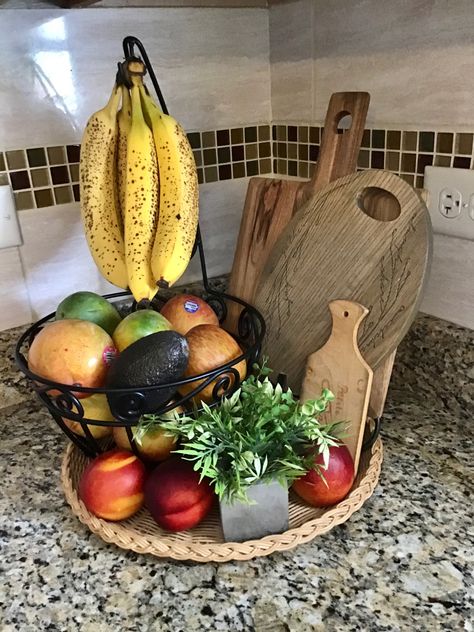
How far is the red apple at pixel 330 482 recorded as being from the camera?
0.64 meters

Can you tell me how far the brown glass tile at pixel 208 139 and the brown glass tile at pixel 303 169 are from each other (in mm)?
152

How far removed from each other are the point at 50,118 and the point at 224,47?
12.4 inches

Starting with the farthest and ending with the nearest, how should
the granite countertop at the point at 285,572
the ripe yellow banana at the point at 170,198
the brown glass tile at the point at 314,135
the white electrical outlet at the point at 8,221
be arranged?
the brown glass tile at the point at 314,135
the white electrical outlet at the point at 8,221
the ripe yellow banana at the point at 170,198
the granite countertop at the point at 285,572

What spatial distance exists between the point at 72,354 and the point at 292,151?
58 centimetres

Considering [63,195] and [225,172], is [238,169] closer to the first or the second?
[225,172]

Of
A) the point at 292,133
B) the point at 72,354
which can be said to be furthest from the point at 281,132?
the point at 72,354

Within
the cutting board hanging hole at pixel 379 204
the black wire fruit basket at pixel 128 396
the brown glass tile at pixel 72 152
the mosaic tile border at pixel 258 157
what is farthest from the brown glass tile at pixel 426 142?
the brown glass tile at pixel 72 152

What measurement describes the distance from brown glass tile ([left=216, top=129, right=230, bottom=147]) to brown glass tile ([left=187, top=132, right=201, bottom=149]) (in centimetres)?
4

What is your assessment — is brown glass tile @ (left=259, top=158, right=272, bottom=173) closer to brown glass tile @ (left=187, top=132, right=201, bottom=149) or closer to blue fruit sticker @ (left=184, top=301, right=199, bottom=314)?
brown glass tile @ (left=187, top=132, right=201, bottom=149)

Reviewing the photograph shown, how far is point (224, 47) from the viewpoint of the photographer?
39.0 inches

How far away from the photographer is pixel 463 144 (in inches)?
30.8

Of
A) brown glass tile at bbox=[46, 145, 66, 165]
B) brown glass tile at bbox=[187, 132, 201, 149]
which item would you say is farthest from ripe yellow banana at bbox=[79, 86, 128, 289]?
brown glass tile at bbox=[187, 132, 201, 149]

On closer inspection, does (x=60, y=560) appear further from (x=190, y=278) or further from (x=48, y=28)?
(x=48, y=28)

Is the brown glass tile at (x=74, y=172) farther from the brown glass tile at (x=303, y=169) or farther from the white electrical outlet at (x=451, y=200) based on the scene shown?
the white electrical outlet at (x=451, y=200)
